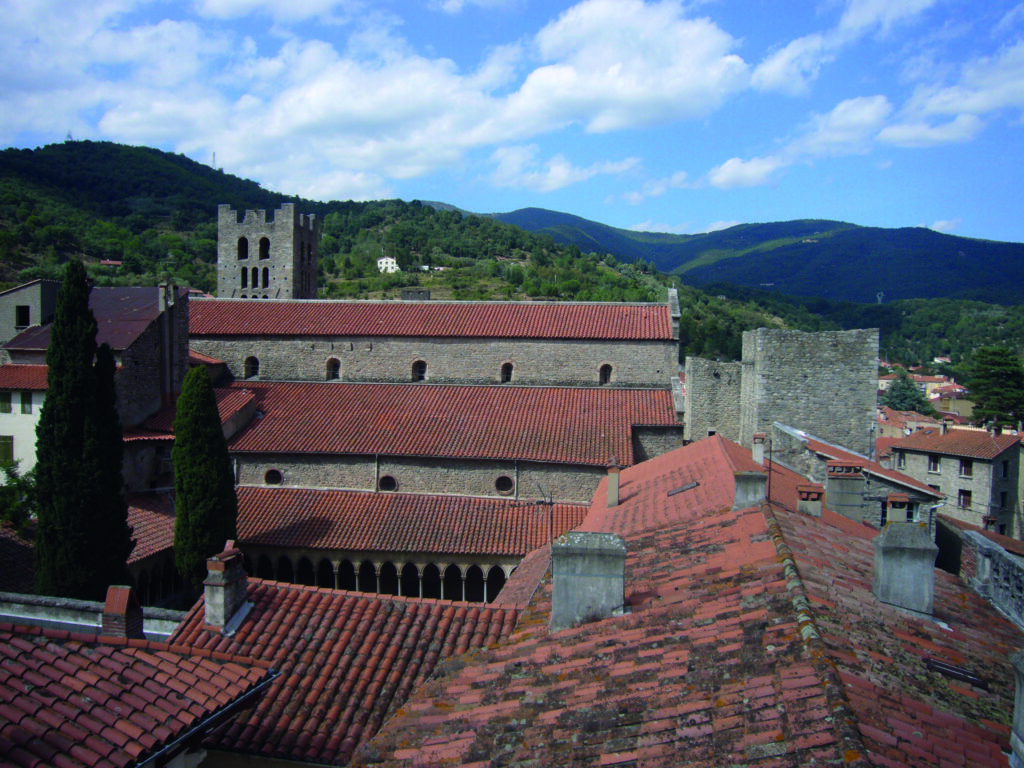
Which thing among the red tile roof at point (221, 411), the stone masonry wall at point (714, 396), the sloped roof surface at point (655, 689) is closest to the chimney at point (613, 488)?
the sloped roof surface at point (655, 689)

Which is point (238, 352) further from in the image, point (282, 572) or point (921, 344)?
point (921, 344)

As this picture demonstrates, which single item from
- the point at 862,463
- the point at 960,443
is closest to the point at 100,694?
the point at 862,463

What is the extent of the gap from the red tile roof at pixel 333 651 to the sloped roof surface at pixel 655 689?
1662 mm

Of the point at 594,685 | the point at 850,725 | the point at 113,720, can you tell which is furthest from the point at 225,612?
the point at 850,725

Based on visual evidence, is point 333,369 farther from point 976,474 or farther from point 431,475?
point 976,474

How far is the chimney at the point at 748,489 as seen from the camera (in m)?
10.8

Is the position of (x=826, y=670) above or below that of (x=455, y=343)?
below

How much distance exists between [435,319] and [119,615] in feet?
61.8

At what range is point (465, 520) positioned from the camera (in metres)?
20.4

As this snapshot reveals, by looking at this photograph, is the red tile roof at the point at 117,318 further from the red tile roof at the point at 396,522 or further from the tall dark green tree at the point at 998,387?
the tall dark green tree at the point at 998,387

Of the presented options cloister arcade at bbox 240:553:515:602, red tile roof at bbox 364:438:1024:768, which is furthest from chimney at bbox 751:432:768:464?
red tile roof at bbox 364:438:1024:768

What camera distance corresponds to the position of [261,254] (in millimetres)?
34469

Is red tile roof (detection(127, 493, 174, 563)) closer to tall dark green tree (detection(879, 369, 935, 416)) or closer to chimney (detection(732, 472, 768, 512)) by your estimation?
chimney (detection(732, 472, 768, 512))

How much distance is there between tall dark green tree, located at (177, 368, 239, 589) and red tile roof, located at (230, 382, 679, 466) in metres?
3.11
